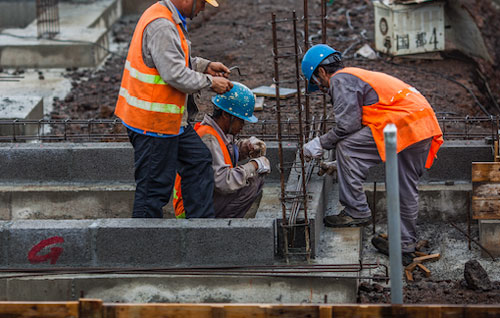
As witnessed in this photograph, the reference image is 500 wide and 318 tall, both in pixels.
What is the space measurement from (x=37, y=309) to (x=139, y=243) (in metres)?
0.99

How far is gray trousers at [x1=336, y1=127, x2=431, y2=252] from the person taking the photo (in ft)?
21.0

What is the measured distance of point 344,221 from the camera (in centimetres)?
659

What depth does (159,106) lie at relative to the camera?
5867 mm

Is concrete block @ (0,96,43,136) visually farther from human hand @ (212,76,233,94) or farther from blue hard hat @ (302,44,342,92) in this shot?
blue hard hat @ (302,44,342,92)

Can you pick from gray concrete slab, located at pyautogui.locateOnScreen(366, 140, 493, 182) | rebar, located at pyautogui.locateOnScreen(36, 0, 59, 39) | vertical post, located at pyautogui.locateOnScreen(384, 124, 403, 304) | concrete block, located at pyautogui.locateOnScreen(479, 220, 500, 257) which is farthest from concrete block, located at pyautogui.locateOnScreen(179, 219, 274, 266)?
rebar, located at pyautogui.locateOnScreen(36, 0, 59, 39)

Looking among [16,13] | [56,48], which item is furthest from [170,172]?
[16,13]

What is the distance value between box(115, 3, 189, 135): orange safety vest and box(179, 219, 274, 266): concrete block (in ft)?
2.38

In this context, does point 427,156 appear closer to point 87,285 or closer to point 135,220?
point 135,220

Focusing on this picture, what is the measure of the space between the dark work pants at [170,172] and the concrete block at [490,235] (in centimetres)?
207

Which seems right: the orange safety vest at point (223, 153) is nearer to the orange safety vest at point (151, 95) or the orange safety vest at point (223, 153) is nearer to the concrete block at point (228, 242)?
the orange safety vest at point (151, 95)

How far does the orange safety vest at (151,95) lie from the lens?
584 cm

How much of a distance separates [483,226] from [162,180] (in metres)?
2.47

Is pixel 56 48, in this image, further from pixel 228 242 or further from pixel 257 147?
pixel 228 242

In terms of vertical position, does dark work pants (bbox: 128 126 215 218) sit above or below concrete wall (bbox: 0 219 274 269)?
above
